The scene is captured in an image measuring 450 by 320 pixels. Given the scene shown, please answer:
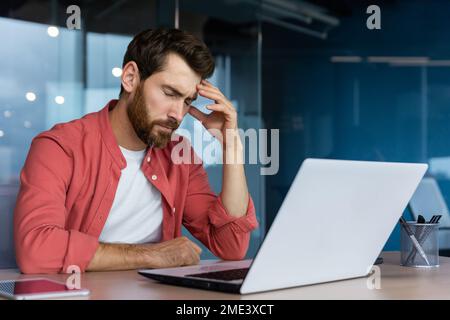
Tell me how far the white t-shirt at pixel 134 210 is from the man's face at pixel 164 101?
11cm

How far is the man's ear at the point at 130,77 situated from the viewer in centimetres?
239

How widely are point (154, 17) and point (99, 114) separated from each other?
2.63 m

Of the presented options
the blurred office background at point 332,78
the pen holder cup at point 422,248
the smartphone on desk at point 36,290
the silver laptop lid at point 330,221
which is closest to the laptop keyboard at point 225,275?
the silver laptop lid at point 330,221

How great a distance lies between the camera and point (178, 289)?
154cm

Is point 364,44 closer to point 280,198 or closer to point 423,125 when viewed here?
point 423,125

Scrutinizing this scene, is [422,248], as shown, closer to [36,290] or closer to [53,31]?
[36,290]

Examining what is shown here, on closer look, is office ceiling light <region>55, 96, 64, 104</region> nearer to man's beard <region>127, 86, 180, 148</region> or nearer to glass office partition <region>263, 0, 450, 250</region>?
glass office partition <region>263, 0, 450, 250</region>

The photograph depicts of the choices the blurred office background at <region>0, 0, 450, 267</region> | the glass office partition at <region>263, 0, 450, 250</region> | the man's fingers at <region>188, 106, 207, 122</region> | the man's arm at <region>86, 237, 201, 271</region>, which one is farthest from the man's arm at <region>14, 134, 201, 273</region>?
the glass office partition at <region>263, 0, 450, 250</region>

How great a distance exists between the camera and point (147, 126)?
2.31 metres

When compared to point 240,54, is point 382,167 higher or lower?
lower

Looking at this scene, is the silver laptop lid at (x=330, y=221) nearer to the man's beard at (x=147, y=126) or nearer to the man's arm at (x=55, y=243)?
the man's arm at (x=55, y=243)

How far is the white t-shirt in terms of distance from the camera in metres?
2.29

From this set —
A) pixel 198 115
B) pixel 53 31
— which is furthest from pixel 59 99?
pixel 198 115

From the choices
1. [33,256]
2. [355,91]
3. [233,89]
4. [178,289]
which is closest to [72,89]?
[233,89]
